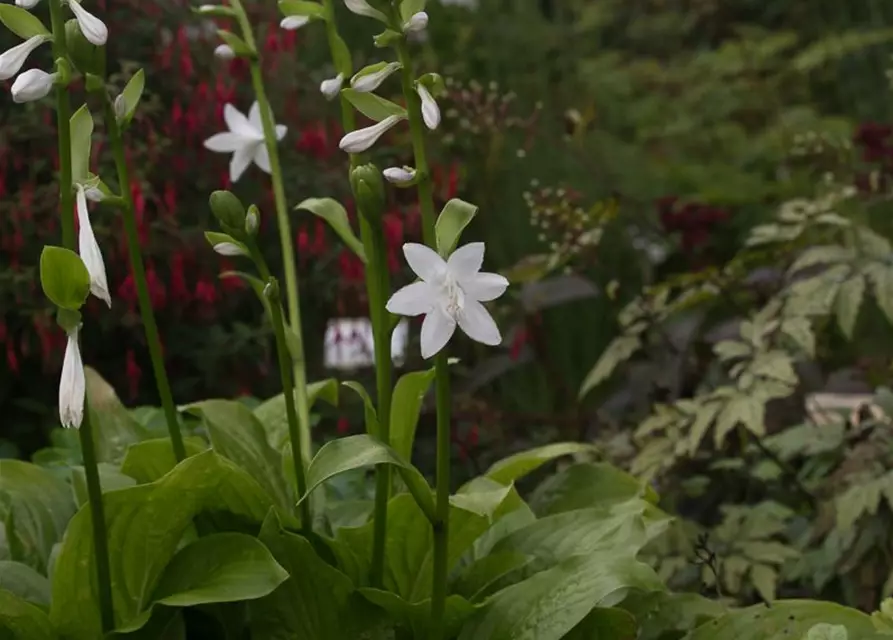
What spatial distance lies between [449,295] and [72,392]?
9.4 inches

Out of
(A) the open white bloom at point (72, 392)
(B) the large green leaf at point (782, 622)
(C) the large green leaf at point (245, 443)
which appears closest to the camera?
(A) the open white bloom at point (72, 392)

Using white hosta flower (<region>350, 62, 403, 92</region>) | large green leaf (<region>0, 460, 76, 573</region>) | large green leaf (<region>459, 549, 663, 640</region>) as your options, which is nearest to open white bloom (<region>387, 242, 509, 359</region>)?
white hosta flower (<region>350, 62, 403, 92</region>)

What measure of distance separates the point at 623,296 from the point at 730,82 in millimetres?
1219

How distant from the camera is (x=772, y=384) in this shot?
124cm

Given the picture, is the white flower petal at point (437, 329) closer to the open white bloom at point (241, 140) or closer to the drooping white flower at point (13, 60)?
the drooping white flower at point (13, 60)

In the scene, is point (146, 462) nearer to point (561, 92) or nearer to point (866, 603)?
point (866, 603)

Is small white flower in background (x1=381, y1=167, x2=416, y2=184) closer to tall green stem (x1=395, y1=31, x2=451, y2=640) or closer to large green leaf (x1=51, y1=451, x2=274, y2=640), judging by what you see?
tall green stem (x1=395, y1=31, x2=451, y2=640)

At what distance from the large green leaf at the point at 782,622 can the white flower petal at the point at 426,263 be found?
1.34ft

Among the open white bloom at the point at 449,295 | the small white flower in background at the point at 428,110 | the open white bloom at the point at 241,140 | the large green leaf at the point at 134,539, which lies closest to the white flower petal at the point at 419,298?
the open white bloom at the point at 449,295

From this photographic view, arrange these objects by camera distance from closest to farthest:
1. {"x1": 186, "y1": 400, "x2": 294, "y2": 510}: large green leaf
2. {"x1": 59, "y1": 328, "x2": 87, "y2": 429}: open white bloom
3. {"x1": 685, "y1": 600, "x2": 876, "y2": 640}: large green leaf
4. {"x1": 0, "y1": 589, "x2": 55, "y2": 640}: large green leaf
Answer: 1. {"x1": 59, "y1": 328, "x2": 87, "y2": 429}: open white bloom
2. {"x1": 0, "y1": 589, "x2": 55, "y2": 640}: large green leaf
3. {"x1": 685, "y1": 600, "x2": 876, "y2": 640}: large green leaf
4. {"x1": 186, "y1": 400, "x2": 294, "y2": 510}: large green leaf

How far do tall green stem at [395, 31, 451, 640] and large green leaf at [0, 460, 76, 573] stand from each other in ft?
1.31

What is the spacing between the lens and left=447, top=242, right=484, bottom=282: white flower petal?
0.65m

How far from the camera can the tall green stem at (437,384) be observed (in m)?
0.66

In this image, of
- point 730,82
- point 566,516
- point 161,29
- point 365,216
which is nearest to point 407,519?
point 566,516
